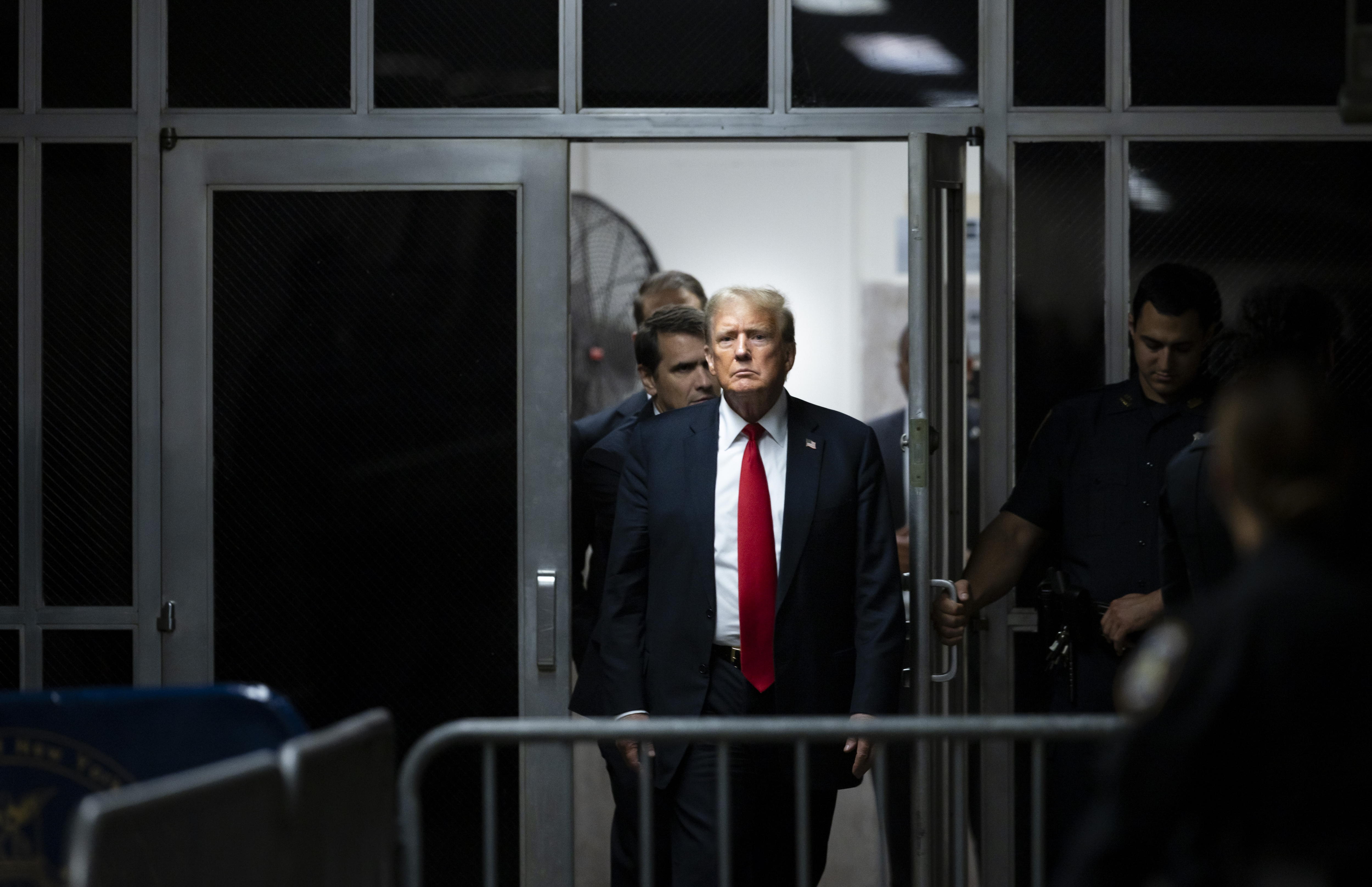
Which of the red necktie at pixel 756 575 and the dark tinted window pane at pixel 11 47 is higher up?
the dark tinted window pane at pixel 11 47

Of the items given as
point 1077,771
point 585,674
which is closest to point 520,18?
point 585,674

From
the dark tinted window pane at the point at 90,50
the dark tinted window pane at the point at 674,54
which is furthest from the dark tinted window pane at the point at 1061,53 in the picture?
the dark tinted window pane at the point at 90,50

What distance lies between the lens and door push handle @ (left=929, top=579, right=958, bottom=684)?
384cm

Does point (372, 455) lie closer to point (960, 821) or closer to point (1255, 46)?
point (960, 821)

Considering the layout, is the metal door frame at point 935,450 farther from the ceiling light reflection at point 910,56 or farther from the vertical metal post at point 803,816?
the vertical metal post at point 803,816

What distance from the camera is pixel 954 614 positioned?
3875 mm

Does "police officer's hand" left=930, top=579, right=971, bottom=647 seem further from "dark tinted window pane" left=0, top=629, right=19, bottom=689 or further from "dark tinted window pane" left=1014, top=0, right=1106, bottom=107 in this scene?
"dark tinted window pane" left=0, top=629, right=19, bottom=689

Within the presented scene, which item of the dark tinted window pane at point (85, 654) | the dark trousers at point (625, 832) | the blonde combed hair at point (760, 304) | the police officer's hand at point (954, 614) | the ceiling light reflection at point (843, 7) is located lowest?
the dark trousers at point (625, 832)

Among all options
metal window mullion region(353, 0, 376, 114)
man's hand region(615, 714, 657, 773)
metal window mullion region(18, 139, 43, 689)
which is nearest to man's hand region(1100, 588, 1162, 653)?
man's hand region(615, 714, 657, 773)

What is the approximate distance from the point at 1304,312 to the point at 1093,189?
1.05 metres

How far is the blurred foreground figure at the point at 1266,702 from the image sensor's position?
5.61ft

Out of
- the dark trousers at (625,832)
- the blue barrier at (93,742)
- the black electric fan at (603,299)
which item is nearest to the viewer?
the blue barrier at (93,742)

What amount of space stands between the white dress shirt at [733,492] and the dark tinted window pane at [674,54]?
934mm

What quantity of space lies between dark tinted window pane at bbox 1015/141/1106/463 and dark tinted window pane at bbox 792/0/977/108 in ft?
0.97
